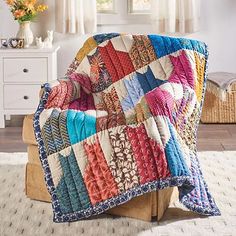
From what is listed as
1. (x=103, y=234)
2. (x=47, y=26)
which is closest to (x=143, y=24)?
(x=47, y=26)

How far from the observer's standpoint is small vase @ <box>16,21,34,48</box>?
17.6 ft

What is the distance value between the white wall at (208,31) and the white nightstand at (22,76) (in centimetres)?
39

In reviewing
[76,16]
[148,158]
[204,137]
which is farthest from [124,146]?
[76,16]

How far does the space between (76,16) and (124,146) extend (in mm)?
2844

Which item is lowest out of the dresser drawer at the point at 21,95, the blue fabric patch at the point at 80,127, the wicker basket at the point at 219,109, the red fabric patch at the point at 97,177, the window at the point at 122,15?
the wicker basket at the point at 219,109

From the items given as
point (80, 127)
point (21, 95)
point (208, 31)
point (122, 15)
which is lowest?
point (21, 95)

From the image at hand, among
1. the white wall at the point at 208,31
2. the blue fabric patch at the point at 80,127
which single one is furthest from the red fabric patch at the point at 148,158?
the white wall at the point at 208,31

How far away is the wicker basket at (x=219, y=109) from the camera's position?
5379mm

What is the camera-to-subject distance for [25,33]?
5.37 m

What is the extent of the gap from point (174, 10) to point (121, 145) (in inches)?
112

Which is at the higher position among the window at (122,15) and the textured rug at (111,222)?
the window at (122,15)

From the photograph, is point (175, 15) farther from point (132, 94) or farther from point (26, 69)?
point (132, 94)

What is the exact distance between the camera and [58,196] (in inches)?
119

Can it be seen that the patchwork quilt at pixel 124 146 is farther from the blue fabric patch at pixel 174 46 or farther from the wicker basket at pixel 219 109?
the wicker basket at pixel 219 109
